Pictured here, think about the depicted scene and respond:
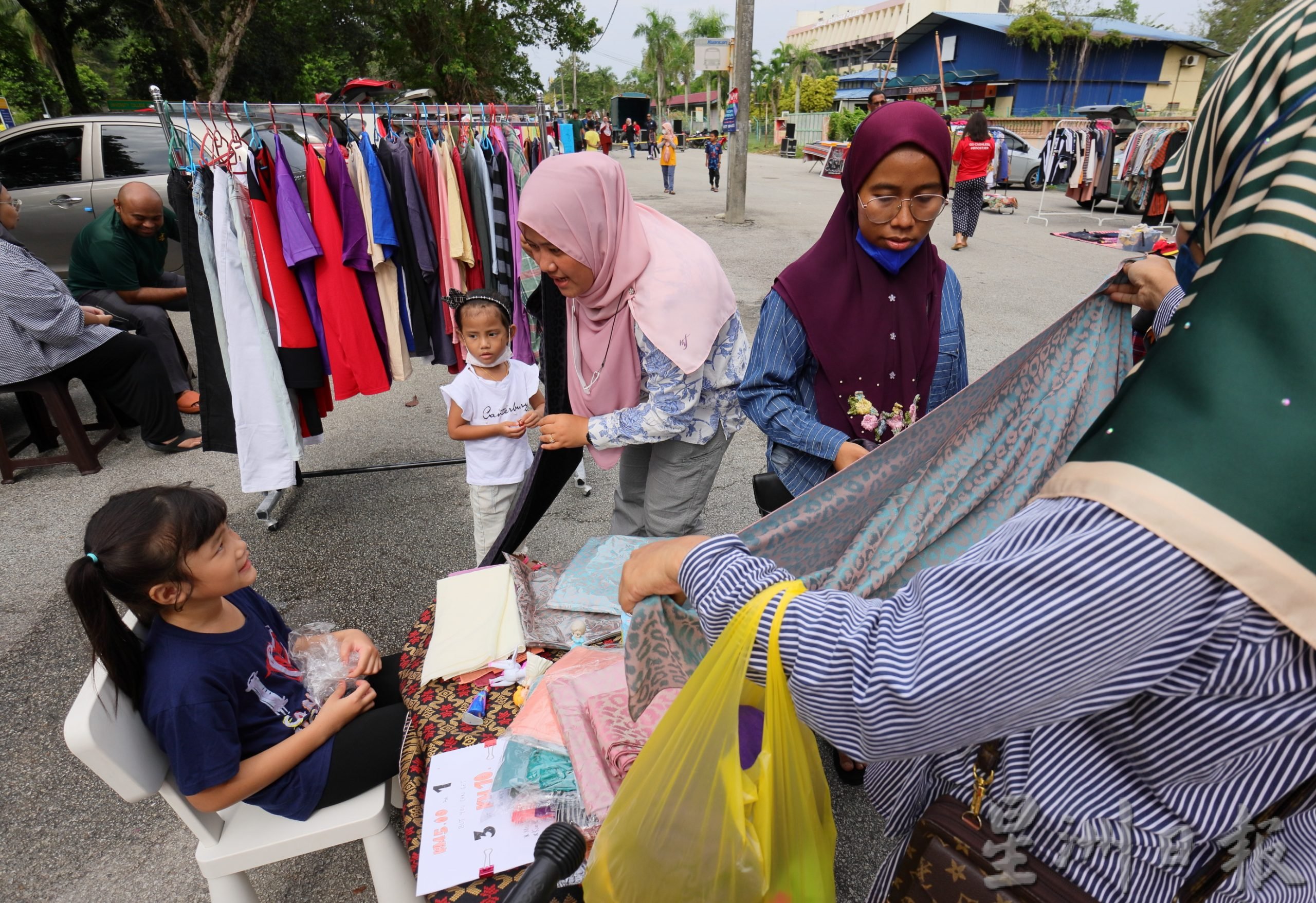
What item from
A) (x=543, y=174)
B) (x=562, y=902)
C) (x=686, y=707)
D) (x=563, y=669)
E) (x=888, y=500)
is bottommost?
(x=562, y=902)

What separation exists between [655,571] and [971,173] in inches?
388

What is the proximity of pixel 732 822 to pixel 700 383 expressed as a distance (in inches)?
55.6

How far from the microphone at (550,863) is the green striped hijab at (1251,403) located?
76 cm

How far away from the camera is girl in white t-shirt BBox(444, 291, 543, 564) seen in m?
2.83

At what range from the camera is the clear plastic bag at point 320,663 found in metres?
1.90

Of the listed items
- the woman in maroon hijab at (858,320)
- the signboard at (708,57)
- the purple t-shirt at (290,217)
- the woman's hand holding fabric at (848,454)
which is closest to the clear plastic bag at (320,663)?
the woman in maroon hijab at (858,320)

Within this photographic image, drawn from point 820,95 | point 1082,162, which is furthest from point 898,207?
point 820,95

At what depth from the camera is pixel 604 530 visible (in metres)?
3.74

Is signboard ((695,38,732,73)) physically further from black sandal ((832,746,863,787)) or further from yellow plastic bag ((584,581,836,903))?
yellow plastic bag ((584,581,836,903))

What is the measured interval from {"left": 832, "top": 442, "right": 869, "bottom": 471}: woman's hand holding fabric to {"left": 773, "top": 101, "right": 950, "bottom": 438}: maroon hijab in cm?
16

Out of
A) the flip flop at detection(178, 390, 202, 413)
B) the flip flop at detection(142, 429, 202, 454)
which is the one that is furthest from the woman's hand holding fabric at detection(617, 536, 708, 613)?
the flip flop at detection(178, 390, 202, 413)

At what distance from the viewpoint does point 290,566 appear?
342cm

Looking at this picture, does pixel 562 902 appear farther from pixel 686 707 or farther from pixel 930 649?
pixel 930 649

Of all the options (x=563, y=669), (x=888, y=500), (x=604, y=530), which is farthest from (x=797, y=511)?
(x=604, y=530)
